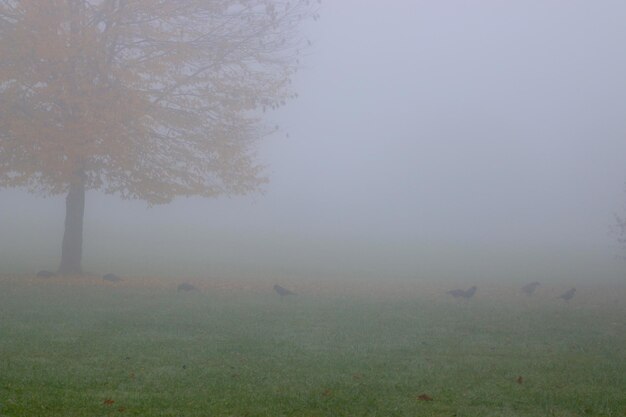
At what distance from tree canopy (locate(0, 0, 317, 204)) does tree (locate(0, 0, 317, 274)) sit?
0.03 meters

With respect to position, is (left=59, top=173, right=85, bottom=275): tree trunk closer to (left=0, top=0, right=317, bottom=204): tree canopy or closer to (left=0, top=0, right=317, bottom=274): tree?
(left=0, top=0, right=317, bottom=274): tree

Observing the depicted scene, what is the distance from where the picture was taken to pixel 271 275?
3200 centimetres

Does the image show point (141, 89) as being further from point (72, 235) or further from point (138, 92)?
point (72, 235)

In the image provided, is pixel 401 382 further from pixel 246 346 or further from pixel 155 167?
pixel 155 167

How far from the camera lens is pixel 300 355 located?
12.4m

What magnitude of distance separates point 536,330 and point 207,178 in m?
12.8

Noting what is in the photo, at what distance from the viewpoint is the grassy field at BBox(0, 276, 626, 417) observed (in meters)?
8.86


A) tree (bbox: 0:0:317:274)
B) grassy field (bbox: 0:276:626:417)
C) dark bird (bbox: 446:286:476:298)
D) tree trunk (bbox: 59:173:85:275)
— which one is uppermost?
tree (bbox: 0:0:317:274)

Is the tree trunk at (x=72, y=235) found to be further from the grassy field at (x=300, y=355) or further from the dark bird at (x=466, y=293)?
the dark bird at (x=466, y=293)

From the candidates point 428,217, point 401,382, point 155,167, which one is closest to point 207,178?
point 155,167

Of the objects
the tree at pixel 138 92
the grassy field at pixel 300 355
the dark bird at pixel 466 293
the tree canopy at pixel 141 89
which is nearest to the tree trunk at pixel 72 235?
the tree at pixel 138 92

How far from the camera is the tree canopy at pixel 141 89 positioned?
869 inches

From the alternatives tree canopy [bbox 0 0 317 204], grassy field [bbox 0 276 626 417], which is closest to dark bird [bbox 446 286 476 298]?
grassy field [bbox 0 276 626 417]

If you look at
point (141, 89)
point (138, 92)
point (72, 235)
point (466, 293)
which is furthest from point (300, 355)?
point (72, 235)
